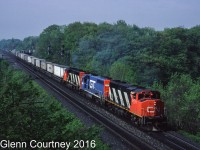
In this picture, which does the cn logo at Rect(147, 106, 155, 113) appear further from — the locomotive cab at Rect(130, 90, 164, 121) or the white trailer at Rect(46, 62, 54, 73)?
the white trailer at Rect(46, 62, 54, 73)

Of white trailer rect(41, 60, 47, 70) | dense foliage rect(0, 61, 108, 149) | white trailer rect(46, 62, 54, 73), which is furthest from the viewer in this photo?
white trailer rect(41, 60, 47, 70)

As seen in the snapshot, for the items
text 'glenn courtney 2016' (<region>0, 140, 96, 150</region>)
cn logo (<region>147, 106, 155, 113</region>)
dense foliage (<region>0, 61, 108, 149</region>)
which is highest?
dense foliage (<region>0, 61, 108, 149</region>)

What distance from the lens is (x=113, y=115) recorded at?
36.4 metres

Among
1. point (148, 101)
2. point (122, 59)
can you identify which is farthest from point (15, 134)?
point (122, 59)

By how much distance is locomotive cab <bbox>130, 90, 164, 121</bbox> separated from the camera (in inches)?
1143

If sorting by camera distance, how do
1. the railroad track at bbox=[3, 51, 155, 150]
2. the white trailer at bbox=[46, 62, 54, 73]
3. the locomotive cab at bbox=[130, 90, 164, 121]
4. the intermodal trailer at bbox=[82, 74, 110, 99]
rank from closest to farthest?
the railroad track at bbox=[3, 51, 155, 150], the locomotive cab at bbox=[130, 90, 164, 121], the intermodal trailer at bbox=[82, 74, 110, 99], the white trailer at bbox=[46, 62, 54, 73]

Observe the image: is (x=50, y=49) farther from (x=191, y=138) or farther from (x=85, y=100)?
(x=191, y=138)

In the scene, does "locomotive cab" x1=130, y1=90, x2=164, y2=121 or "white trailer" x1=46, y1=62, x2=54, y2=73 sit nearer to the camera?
"locomotive cab" x1=130, y1=90, x2=164, y2=121

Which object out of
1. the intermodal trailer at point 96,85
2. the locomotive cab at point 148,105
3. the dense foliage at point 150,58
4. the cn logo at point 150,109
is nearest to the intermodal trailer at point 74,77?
the intermodal trailer at point 96,85

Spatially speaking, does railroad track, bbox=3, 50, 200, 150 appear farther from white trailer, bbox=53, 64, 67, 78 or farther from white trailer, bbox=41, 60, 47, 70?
white trailer, bbox=41, 60, 47, 70

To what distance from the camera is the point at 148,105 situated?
29.1 metres

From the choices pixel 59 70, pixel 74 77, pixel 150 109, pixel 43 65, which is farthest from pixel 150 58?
pixel 150 109

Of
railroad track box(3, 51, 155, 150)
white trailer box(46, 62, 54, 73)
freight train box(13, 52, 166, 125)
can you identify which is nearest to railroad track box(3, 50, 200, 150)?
railroad track box(3, 51, 155, 150)

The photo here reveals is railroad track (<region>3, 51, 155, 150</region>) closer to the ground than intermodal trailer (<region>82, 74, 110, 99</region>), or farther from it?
closer to the ground
